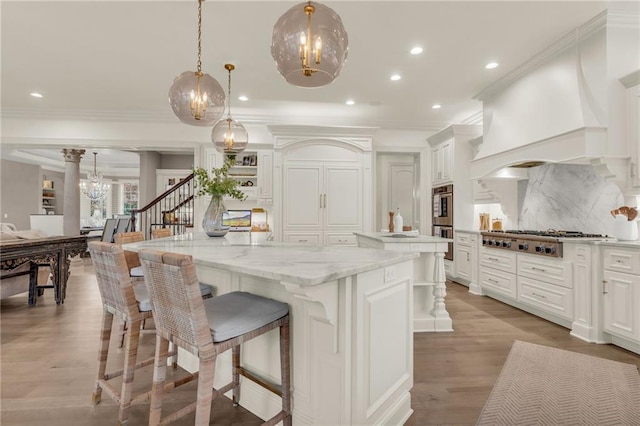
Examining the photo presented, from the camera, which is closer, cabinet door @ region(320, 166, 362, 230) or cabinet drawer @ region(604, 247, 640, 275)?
cabinet drawer @ region(604, 247, 640, 275)

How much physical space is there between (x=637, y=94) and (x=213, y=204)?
12.5 feet

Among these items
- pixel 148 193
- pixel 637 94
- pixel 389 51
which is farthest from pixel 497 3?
pixel 148 193

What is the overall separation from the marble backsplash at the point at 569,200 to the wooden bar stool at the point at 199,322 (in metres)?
3.76

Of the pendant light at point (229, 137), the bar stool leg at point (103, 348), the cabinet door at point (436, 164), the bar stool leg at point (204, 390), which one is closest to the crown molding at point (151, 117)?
the cabinet door at point (436, 164)

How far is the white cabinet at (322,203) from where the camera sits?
528 centimetres

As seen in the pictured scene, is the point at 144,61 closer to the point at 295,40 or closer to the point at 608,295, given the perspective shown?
the point at 295,40

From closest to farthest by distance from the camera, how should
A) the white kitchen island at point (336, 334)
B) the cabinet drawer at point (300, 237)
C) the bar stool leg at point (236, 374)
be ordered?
the white kitchen island at point (336, 334)
the bar stool leg at point (236, 374)
the cabinet drawer at point (300, 237)

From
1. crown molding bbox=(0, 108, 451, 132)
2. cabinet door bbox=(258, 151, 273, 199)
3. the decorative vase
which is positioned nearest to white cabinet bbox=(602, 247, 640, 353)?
the decorative vase

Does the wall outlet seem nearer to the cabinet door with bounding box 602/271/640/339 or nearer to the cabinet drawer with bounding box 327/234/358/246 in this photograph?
the cabinet door with bounding box 602/271/640/339

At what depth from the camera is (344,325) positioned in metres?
1.42

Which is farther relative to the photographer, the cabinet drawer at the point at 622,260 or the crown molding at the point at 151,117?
the crown molding at the point at 151,117

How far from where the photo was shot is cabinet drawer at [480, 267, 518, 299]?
3908 millimetres

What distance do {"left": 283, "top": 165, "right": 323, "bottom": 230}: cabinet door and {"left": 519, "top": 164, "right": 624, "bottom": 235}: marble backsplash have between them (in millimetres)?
3068

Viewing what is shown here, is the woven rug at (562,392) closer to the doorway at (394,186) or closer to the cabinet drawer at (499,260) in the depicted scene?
the cabinet drawer at (499,260)
